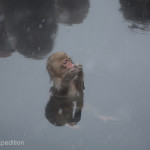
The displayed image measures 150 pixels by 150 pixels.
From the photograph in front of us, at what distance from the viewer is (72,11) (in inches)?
180

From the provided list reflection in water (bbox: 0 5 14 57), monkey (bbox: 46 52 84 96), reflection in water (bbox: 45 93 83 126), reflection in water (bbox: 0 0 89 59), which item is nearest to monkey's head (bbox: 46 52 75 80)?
monkey (bbox: 46 52 84 96)

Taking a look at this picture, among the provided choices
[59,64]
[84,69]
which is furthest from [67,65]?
[84,69]

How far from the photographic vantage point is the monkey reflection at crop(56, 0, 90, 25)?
441 cm

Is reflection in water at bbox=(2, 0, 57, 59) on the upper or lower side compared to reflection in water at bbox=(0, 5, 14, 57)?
upper

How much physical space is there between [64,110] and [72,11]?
180 centimetres

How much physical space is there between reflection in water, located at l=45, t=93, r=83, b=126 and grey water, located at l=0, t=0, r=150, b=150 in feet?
0.07

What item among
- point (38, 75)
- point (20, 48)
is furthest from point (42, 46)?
point (38, 75)

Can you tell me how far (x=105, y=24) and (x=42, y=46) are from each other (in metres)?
0.85

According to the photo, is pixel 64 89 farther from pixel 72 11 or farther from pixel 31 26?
pixel 72 11

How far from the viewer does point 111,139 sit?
2.88 meters

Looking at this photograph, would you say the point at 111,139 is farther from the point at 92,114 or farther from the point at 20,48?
the point at 20,48

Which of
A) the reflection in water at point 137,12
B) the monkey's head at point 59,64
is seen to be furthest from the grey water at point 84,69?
the monkey's head at point 59,64

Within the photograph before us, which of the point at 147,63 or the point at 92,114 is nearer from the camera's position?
the point at 92,114

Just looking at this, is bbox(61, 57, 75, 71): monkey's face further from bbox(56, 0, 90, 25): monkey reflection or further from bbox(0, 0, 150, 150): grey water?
bbox(56, 0, 90, 25): monkey reflection
